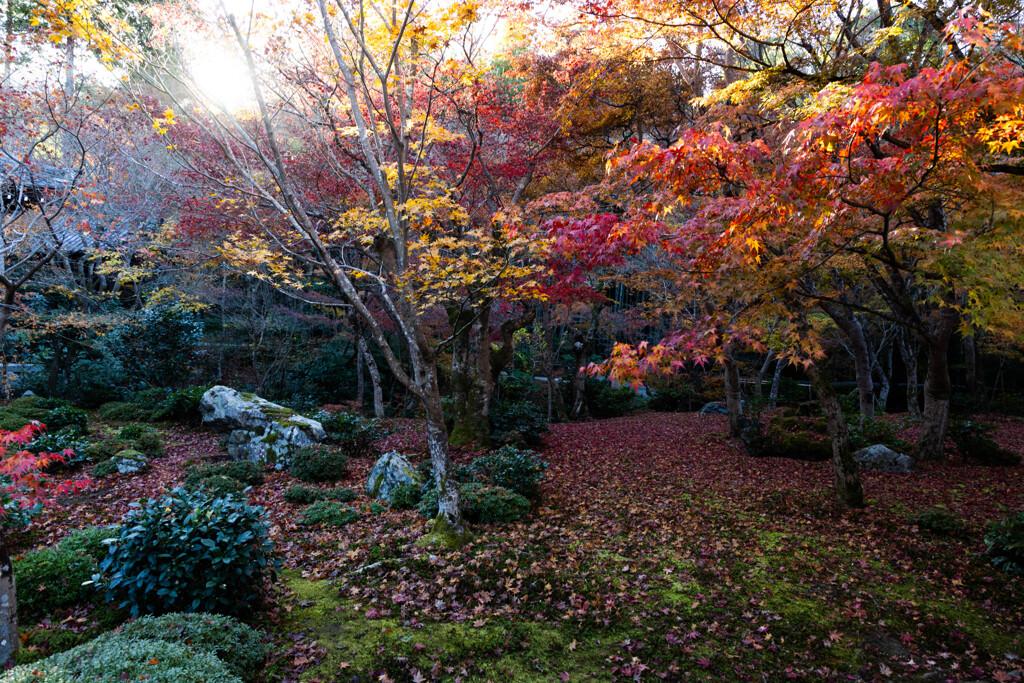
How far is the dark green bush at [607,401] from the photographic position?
1945 centimetres

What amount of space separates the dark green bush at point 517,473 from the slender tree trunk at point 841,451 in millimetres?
4419

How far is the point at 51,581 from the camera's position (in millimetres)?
4383

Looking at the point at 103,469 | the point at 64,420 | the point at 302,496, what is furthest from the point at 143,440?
the point at 302,496

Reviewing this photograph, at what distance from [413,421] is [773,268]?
11640mm

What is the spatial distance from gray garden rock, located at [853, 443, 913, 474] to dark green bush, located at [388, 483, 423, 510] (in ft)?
27.5

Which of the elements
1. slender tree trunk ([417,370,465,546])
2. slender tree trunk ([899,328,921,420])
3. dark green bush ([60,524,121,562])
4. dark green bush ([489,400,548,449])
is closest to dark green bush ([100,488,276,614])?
dark green bush ([60,524,121,562])

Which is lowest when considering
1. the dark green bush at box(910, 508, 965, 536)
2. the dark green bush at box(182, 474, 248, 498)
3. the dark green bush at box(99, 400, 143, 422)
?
the dark green bush at box(910, 508, 965, 536)

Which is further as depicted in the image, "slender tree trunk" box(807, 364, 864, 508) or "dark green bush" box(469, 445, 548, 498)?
"dark green bush" box(469, 445, 548, 498)

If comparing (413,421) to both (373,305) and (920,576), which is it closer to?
(373,305)

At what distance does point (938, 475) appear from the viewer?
8.93 meters

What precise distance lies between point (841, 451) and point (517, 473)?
4.90m

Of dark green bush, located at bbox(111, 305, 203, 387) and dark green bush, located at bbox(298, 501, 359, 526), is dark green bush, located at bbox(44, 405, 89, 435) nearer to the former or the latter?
dark green bush, located at bbox(111, 305, 203, 387)

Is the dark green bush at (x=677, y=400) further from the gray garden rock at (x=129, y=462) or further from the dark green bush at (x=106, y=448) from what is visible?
the dark green bush at (x=106, y=448)

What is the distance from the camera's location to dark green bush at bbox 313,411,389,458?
11141 millimetres
